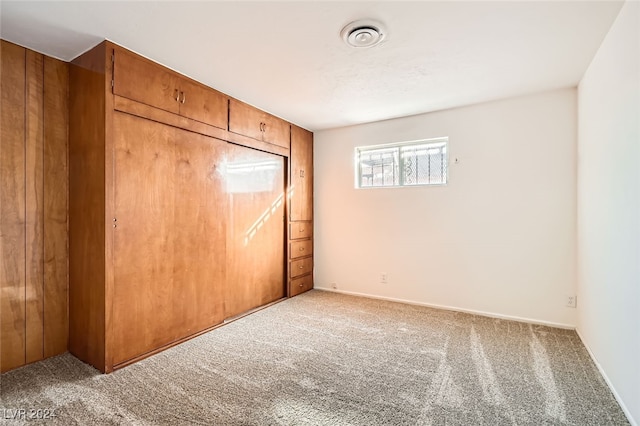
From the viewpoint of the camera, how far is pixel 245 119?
3420 millimetres

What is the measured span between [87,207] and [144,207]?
39 cm

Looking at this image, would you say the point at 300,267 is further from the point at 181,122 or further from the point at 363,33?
the point at 363,33

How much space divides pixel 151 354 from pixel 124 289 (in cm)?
60

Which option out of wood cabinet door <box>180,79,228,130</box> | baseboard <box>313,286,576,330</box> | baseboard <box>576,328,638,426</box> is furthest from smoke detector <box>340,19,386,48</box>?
baseboard <box>313,286,576,330</box>

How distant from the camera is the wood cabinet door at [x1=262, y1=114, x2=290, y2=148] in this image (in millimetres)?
3744

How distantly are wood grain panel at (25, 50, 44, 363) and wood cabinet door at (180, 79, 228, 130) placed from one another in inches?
40.6

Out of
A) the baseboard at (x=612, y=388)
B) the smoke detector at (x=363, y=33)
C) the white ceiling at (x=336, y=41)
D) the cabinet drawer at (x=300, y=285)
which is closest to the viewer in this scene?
the baseboard at (x=612, y=388)

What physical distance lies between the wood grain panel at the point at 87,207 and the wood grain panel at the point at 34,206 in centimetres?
18

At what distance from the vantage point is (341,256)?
443 centimetres

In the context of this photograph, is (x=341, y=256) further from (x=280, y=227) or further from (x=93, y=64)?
(x=93, y=64)

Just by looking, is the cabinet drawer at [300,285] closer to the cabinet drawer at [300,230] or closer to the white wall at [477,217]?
the white wall at [477,217]

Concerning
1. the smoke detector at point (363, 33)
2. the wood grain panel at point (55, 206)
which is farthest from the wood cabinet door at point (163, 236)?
the smoke detector at point (363, 33)

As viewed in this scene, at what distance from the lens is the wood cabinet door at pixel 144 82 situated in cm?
225

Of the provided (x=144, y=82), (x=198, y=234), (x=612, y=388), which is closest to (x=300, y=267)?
(x=198, y=234)
